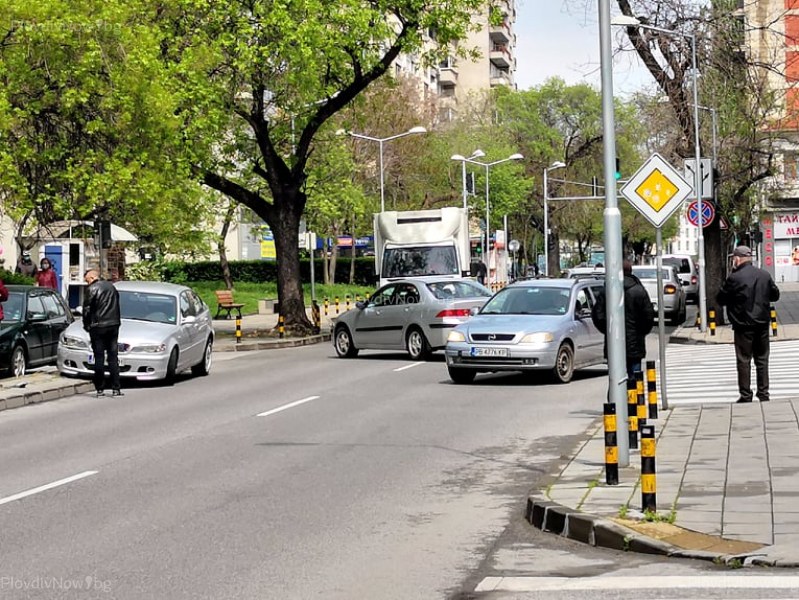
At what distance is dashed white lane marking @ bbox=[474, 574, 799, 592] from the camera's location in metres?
7.12

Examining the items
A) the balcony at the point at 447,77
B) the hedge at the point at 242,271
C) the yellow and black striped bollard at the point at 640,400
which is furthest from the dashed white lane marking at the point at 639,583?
the balcony at the point at 447,77

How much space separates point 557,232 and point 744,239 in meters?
47.8

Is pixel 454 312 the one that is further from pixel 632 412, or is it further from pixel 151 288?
pixel 632 412

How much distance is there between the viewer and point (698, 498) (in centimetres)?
959

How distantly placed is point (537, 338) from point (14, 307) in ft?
30.7

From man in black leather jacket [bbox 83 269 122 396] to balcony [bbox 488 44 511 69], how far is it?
108 meters

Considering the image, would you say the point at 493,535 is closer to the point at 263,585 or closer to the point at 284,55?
the point at 263,585

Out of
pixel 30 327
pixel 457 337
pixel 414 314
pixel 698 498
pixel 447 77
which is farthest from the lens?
pixel 447 77

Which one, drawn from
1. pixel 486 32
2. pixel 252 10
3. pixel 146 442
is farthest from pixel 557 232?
pixel 146 442

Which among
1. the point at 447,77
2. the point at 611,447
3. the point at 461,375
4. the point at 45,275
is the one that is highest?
the point at 447,77

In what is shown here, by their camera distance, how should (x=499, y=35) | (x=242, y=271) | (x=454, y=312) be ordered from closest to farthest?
(x=454, y=312) < (x=242, y=271) < (x=499, y=35)

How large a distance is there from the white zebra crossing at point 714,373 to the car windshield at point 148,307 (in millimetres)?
8431

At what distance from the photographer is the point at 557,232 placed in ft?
325

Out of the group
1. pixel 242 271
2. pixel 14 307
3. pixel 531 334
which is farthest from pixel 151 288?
pixel 242 271
